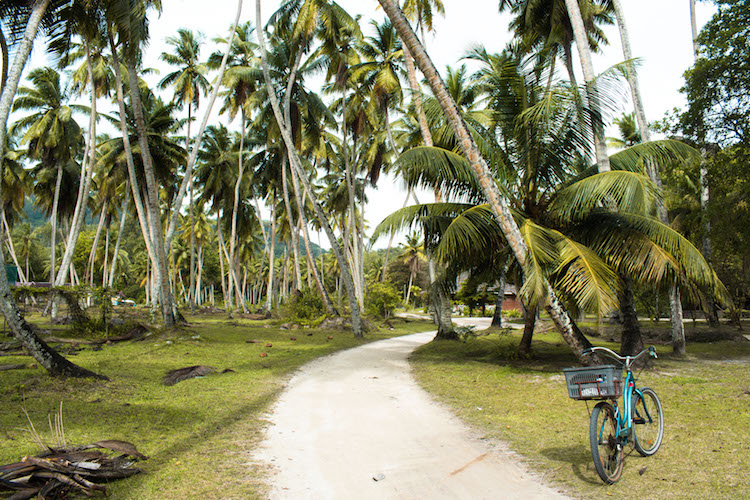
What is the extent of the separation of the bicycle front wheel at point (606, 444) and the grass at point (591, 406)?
0.39 ft

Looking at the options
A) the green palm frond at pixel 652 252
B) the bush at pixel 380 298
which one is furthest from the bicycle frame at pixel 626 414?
the bush at pixel 380 298

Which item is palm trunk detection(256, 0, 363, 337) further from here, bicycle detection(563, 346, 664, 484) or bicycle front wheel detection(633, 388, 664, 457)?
bicycle detection(563, 346, 664, 484)

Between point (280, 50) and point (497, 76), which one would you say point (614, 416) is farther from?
point (280, 50)

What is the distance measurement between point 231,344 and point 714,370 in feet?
42.3

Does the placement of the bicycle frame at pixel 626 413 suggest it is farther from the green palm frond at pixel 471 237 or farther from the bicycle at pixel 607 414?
the green palm frond at pixel 471 237

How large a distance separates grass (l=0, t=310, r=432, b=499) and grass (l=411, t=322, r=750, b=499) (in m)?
2.98

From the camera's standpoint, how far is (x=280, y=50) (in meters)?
21.7

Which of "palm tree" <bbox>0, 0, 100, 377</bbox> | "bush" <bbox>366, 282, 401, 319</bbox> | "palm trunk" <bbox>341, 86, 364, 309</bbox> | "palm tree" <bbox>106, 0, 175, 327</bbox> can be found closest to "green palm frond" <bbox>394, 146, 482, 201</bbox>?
"palm tree" <bbox>0, 0, 100, 377</bbox>

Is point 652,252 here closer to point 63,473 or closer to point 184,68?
point 63,473

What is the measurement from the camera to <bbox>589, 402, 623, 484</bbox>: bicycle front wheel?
158 inches

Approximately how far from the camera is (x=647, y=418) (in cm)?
477

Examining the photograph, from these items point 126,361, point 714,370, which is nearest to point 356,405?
point 126,361

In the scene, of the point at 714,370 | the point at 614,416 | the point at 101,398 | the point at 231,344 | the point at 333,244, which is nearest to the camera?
the point at 614,416

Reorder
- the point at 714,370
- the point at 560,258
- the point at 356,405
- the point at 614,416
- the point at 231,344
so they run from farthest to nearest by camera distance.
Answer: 1. the point at 231,344
2. the point at 714,370
3. the point at 560,258
4. the point at 356,405
5. the point at 614,416
